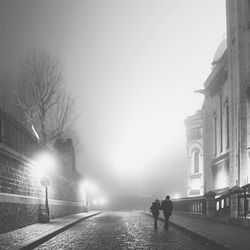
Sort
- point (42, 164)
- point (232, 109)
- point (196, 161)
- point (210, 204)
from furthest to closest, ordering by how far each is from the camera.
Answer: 1. point (196, 161)
2. point (232, 109)
3. point (210, 204)
4. point (42, 164)

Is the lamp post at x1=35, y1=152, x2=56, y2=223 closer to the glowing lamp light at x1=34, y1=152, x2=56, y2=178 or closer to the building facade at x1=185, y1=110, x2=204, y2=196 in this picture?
the glowing lamp light at x1=34, y1=152, x2=56, y2=178

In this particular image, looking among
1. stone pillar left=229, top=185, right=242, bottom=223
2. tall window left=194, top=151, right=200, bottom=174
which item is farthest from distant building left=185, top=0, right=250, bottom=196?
tall window left=194, top=151, right=200, bottom=174

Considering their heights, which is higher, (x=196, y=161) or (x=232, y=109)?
(x=232, y=109)

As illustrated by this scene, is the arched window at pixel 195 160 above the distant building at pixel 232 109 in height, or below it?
below

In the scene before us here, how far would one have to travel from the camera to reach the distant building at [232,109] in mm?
30047

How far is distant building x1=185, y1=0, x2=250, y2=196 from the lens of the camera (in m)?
30.0

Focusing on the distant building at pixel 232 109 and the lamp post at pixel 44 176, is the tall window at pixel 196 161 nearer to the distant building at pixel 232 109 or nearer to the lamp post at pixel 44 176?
→ the distant building at pixel 232 109

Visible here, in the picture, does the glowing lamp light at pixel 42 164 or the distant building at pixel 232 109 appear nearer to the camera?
the glowing lamp light at pixel 42 164

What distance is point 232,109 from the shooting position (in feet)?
106

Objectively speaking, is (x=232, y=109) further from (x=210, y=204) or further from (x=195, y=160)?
(x=195, y=160)


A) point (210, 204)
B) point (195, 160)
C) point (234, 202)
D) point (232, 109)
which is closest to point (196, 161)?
point (195, 160)

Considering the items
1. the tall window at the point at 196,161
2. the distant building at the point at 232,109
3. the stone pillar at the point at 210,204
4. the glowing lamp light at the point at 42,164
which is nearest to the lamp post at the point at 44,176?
the glowing lamp light at the point at 42,164

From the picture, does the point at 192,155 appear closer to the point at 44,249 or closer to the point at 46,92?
the point at 46,92

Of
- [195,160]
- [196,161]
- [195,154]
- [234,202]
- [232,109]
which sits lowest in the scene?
[234,202]
